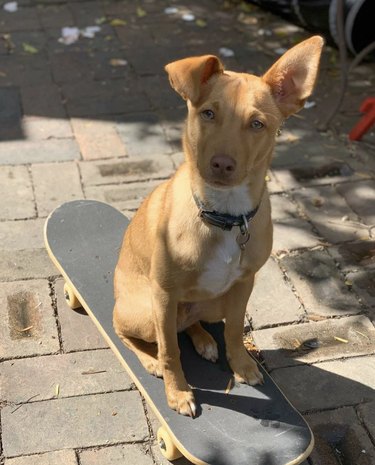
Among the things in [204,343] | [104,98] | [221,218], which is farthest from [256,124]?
[104,98]

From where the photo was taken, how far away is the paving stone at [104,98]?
609 cm

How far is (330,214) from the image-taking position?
16.4 ft

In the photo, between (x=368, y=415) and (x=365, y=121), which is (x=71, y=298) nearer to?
(x=368, y=415)

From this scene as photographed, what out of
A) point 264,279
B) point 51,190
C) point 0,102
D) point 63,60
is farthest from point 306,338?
point 63,60

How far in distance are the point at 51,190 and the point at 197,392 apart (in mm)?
2193

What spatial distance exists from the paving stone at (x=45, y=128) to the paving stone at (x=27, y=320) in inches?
68.2

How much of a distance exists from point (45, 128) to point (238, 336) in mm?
2932

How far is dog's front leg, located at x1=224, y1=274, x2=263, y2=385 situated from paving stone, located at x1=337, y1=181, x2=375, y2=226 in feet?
5.84

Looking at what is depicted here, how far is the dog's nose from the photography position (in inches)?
105

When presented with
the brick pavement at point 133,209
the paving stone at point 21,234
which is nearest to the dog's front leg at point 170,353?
the brick pavement at point 133,209

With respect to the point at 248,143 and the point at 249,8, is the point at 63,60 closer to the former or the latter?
the point at 249,8

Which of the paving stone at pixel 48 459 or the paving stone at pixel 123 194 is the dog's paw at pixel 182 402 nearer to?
the paving stone at pixel 48 459

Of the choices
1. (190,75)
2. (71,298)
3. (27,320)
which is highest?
(190,75)

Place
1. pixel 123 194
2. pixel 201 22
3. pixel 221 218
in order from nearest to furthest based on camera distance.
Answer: pixel 221 218, pixel 123 194, pixel 201 22
